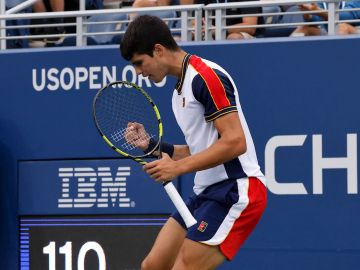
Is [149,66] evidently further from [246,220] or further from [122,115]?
[122,115]

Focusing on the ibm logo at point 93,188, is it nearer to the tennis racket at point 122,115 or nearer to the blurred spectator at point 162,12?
the tennis racket at point 122,115

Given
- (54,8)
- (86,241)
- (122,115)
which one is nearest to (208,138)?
(122,115)

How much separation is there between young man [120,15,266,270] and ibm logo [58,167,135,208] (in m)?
2.21

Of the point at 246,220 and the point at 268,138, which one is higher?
the point at 268,138

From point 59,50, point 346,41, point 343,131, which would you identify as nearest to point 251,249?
point 343,131

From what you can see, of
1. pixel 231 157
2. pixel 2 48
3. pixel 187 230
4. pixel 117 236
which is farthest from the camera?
pixel 2 48

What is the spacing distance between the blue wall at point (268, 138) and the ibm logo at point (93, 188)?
4 cm

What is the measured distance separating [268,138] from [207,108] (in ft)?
6.68

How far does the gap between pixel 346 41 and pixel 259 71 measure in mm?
662

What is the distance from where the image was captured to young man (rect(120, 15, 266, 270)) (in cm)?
574

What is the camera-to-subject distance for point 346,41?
7.47 metres

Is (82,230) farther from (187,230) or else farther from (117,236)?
(187,230)

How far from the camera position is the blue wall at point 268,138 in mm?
7508

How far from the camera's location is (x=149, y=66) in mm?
5875
